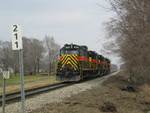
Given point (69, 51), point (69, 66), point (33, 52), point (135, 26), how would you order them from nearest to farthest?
point (135, 26)
point (69, 66)
point (69, 51)
point (33, 52)

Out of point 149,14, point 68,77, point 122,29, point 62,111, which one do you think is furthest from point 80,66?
point 62,111

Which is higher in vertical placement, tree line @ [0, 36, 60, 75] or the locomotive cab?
tree line @ [0, 36, 60, 75]

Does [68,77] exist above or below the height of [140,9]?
below

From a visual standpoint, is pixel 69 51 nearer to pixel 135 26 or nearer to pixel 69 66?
pixel 69 66

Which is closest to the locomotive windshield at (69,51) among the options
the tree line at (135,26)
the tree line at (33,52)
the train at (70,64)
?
the train at (70,64)

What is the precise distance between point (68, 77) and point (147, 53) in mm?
9844

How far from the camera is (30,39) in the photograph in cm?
7806

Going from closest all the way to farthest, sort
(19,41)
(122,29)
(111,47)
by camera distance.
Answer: (19,41)
(122,29)
(111,47)

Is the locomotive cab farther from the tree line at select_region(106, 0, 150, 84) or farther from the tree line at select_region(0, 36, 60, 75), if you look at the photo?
the tree line at select_region(0, 36, 60, 75)

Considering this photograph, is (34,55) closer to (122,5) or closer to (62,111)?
(122,5)

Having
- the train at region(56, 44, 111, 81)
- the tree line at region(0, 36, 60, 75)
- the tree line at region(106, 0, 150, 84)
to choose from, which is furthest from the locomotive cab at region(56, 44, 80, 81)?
the tree line at region(0, 36, 60, 75)

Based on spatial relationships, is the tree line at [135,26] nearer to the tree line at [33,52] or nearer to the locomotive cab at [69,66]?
the locomotive cab at [69,66]

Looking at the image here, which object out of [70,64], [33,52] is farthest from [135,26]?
[33,52]

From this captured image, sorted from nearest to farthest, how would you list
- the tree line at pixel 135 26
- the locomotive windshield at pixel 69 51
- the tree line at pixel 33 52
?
the tree line at pixel 135 26 < the locomotive windshield at pixel 69 51 < the tree line at pixel 33 52
